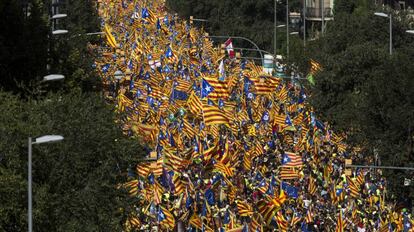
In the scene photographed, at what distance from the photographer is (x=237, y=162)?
2044 inches

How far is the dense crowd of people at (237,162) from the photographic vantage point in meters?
46.9

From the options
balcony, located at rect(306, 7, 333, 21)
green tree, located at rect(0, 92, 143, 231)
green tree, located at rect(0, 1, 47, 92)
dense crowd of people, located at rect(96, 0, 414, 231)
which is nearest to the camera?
green tree, located at rect(0, 92, 143, 231)

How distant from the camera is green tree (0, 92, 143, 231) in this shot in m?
39.0

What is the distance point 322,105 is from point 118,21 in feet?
152

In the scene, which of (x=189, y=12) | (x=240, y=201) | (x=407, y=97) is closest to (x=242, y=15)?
(x=189, y=12)

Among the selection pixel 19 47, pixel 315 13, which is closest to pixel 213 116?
pixel 19 47

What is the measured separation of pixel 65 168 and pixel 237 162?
11.9 m

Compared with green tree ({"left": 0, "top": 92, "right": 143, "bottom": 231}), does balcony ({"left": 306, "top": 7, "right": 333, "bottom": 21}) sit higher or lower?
lower

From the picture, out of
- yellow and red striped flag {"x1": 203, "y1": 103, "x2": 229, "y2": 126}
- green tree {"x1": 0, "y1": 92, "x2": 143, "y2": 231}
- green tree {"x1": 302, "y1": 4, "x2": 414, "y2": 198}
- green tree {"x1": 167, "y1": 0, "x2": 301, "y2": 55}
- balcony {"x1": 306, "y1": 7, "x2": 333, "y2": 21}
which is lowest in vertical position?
balcony {"x1": 306, "y1": 7, "x2": 333, "y2": 21}

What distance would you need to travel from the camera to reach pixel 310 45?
96.6 metres

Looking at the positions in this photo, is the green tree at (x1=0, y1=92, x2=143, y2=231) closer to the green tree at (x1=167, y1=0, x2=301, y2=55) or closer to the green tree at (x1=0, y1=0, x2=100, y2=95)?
the green tree at (x1=0, y1=0, x2=100, y2=95)

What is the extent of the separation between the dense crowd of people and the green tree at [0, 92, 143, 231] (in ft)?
3.49

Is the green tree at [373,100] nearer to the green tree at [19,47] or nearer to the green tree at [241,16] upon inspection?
the green tree at [19,47]

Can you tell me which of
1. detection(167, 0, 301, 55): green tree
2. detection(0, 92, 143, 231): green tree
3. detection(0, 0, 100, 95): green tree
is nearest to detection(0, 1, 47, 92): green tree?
detection(0, 0, 100, 95): green tree
